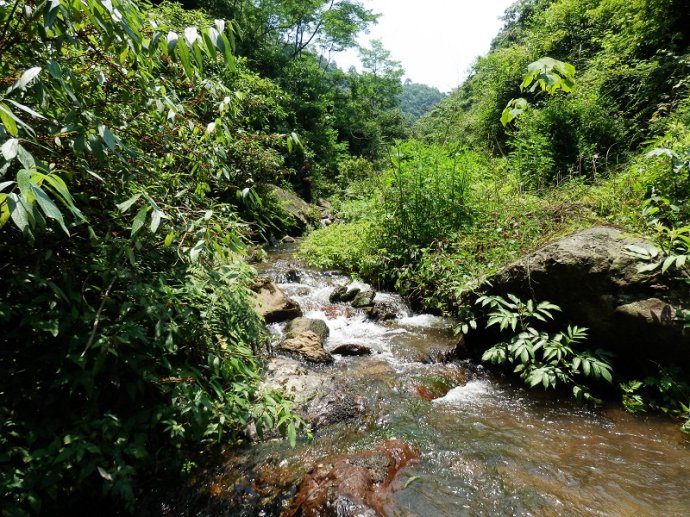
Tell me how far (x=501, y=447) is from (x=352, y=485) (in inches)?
53.9

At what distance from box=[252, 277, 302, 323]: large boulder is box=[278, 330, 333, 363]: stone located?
0.98 m

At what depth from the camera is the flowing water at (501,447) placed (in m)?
2.44

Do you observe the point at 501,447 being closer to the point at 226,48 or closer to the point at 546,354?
the point at 546,354

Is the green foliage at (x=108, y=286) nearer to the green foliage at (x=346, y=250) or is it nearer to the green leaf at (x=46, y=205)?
the green leaf at (x=46, y=205)

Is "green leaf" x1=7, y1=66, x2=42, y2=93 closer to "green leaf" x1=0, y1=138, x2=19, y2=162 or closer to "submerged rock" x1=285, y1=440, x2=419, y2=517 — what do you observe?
"green leaf" x1=0, y1=138, x2=19, y2=162

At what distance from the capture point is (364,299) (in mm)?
6852

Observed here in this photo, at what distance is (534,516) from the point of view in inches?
91.0

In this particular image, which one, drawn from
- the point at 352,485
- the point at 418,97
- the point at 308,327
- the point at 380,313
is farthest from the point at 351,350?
the point at 418,97

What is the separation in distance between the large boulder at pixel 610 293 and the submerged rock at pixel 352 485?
234cm

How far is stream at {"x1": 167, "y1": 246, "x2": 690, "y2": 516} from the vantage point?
2.44m

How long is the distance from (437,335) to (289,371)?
2513 mm

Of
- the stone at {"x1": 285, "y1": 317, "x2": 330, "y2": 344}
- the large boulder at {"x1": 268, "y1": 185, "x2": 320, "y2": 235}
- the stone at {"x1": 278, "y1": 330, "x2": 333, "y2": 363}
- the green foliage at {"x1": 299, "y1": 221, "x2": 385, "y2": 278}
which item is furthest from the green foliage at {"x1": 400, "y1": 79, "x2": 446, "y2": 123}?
the stone at {"x1": 278, "y1": 330, "x2": 333, "y2": 363}

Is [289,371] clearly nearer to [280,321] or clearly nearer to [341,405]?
[341,405]

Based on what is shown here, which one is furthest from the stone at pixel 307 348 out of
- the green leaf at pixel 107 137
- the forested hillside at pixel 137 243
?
the green leaf at pixel 107 137
